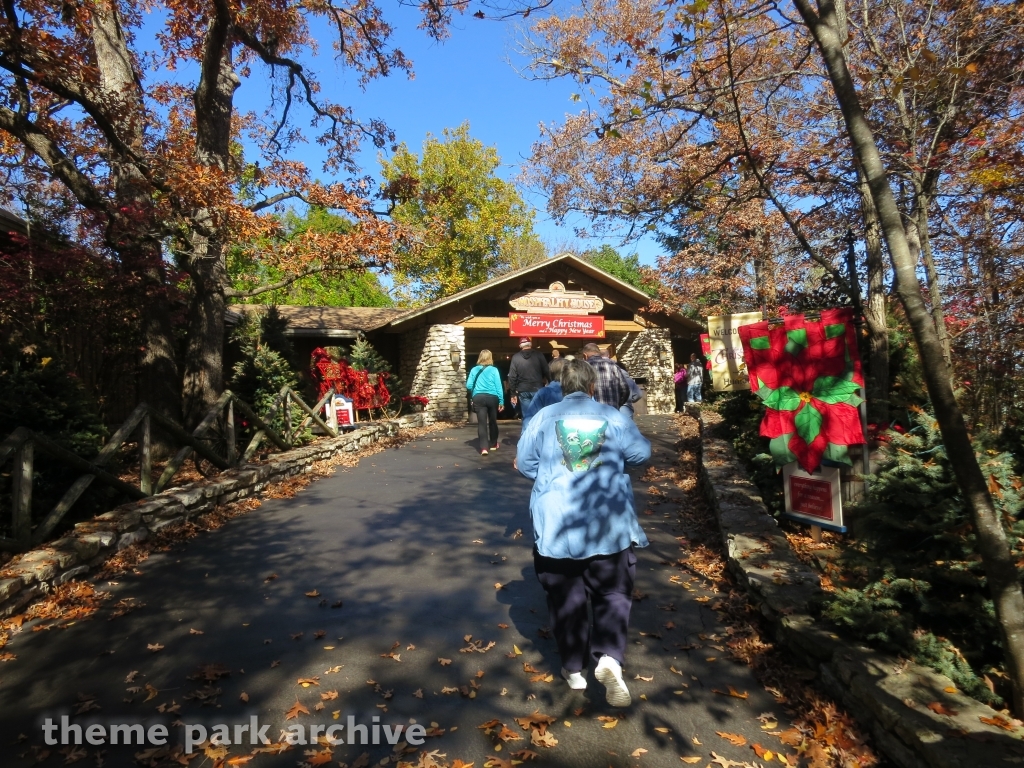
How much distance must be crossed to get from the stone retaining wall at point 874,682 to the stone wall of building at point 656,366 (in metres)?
17.1

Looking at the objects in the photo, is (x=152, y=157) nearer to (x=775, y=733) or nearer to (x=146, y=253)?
(x=146, y=253)

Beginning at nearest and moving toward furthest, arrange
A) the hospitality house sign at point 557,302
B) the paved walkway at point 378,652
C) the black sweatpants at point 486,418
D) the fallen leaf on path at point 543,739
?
the fallen leaf on path at point 543,739
the paved walkway at point 378,652
the black sweatpants at point 486,418
the hospitality house sign at point 557,302

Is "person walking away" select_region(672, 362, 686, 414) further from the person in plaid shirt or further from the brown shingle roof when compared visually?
the person in plaid shirt

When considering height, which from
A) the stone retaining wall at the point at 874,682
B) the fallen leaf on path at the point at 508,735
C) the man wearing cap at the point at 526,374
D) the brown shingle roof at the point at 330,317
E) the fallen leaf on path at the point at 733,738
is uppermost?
the brown shingle roof at the point at 330,317

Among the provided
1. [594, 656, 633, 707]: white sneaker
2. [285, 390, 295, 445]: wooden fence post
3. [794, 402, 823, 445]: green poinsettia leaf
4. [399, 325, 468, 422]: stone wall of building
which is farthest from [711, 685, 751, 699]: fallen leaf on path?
[399, 325, 468, 422]: stone wall of building

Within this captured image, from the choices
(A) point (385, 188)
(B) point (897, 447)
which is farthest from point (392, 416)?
(B) point (897, 447)

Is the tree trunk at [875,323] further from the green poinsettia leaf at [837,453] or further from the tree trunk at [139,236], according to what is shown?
the tree trunk at [139,236]

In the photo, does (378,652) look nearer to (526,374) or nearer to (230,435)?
(230,435)

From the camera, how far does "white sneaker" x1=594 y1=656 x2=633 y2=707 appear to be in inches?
132

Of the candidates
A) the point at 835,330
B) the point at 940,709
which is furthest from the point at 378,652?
the point at 835,330

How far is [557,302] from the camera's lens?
65.9 feet

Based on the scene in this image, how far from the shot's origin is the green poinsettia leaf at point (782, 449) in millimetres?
5906

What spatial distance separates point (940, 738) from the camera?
2.58 metres

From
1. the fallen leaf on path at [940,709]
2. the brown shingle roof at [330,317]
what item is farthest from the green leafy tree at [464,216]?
the fallen leaf on path at [940,709]
